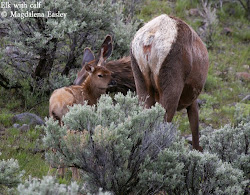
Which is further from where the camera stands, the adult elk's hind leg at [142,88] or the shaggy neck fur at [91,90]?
the shaggy neck fur at [91,90]

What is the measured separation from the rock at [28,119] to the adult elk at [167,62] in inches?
110

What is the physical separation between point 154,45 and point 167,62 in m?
0.29

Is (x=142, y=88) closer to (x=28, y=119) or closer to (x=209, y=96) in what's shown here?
(x=28, y=119)

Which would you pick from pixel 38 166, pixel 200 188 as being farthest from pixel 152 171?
pixel 38 166

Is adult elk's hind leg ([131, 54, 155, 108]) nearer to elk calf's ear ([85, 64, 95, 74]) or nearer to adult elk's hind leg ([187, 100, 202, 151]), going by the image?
adult elk's hind leg ([187, 100, 202, 151])

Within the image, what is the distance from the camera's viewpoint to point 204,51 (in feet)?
20.5

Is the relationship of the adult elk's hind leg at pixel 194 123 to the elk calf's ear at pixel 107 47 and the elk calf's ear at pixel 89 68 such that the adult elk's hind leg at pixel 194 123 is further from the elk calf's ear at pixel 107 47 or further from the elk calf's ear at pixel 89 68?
the elk calf's ear at pixel 107 47

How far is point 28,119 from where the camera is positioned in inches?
311

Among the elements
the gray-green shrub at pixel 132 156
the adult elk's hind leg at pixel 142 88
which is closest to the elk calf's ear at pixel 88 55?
the adult elk's hind leg at pixel 142 88

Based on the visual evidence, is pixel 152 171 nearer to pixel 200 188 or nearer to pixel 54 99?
pixel 200 188

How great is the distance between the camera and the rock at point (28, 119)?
786 cm

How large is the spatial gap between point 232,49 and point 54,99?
8611 mm

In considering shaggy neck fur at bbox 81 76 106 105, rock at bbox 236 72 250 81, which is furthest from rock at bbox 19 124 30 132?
rock at bbox 236 72 250 81

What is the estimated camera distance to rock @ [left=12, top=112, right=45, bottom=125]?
7.86 metres
